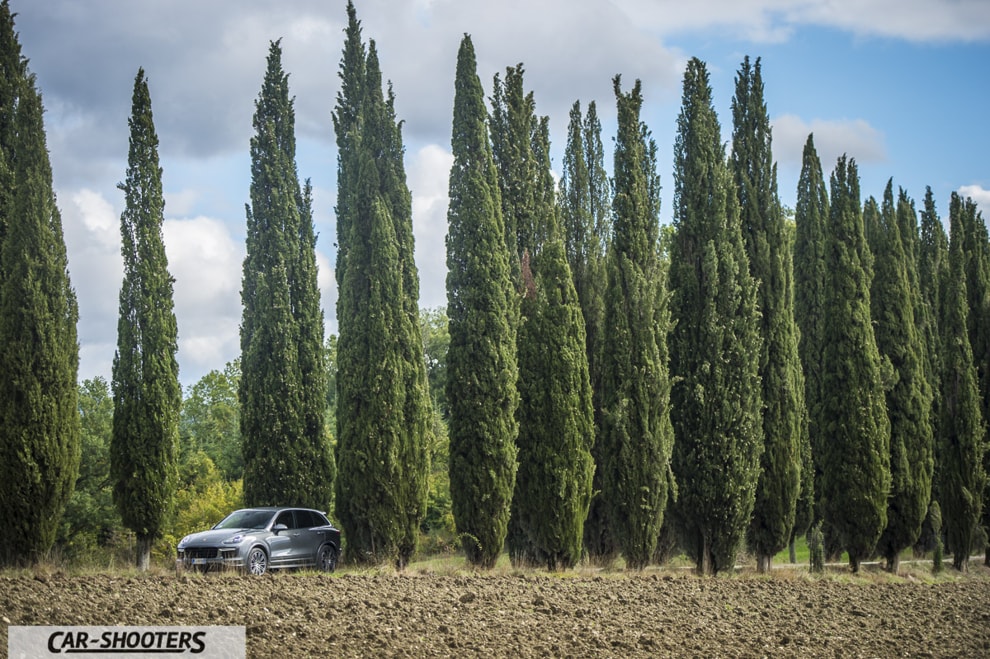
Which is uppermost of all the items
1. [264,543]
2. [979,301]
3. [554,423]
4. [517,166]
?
[517,166]

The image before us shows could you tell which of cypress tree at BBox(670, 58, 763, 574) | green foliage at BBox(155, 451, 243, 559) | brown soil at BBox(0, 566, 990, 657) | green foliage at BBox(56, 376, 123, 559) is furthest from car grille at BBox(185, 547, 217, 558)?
green foliage at BBox(56, 376, 123, 559)

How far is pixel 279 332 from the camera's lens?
75.3ft

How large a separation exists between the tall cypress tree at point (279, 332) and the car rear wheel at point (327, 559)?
9.08ft

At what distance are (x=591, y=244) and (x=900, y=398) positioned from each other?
33.6 ft

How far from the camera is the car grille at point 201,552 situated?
1727cm

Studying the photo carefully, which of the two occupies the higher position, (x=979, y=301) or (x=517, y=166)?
(x=517, y=166)

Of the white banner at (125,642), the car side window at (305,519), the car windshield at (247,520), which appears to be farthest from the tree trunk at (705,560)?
the white banner at (125,642)

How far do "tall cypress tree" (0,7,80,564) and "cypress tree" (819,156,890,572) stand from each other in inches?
731

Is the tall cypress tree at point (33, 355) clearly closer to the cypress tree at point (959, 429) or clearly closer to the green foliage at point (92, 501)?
the green foliage at point (92, 501)

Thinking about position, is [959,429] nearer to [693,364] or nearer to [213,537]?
[693,364]

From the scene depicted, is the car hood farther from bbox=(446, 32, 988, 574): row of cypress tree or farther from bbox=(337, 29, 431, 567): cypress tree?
bbox=(446, 32, 988, 574): row of cypress tree

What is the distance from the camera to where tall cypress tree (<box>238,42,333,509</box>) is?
22.5 metres

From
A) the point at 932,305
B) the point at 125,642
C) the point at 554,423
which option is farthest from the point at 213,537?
the point at 932,305

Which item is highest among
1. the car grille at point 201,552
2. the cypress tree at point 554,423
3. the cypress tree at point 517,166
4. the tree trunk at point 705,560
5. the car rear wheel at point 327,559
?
the cypress tree at point 517,166
